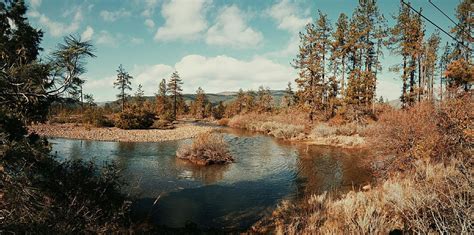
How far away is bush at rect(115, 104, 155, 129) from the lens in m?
31.6

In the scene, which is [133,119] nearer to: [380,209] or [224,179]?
[224,179]

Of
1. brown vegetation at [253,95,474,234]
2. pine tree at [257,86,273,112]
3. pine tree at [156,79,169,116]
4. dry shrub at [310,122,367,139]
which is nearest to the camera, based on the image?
brown vegetation at [253,95,474,234]

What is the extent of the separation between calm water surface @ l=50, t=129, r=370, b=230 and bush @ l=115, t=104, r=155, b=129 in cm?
1132

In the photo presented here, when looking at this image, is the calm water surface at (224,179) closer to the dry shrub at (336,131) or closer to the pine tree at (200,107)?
the dry shrub at (336,131)

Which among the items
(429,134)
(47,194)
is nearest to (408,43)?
(429,134)

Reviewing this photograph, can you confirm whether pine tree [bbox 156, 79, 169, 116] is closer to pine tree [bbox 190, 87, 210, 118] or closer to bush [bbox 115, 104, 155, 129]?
pine tree [bbox 190, 87, 210, 118]

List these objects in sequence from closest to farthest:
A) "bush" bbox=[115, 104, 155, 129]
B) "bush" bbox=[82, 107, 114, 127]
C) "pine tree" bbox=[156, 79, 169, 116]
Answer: "bush" bbox=[115, 104, 155, 129] < "bush" bbox=[82, 107, 114, 127] < "pine tree" bbox=[156, 79, 169, 116]

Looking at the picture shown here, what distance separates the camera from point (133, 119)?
31.8 meters

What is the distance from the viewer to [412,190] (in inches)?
255

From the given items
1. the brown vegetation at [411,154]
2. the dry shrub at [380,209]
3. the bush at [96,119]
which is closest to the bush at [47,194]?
the dry shrub at [380,209]

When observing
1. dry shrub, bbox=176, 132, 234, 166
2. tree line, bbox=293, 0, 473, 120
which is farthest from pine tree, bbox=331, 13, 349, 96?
dry shrub, bbox=176, 132, 234, 166

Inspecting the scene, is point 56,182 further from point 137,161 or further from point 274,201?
point 137,161

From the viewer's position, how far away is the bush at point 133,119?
31609mm

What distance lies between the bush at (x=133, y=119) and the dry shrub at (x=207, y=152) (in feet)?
59.8
